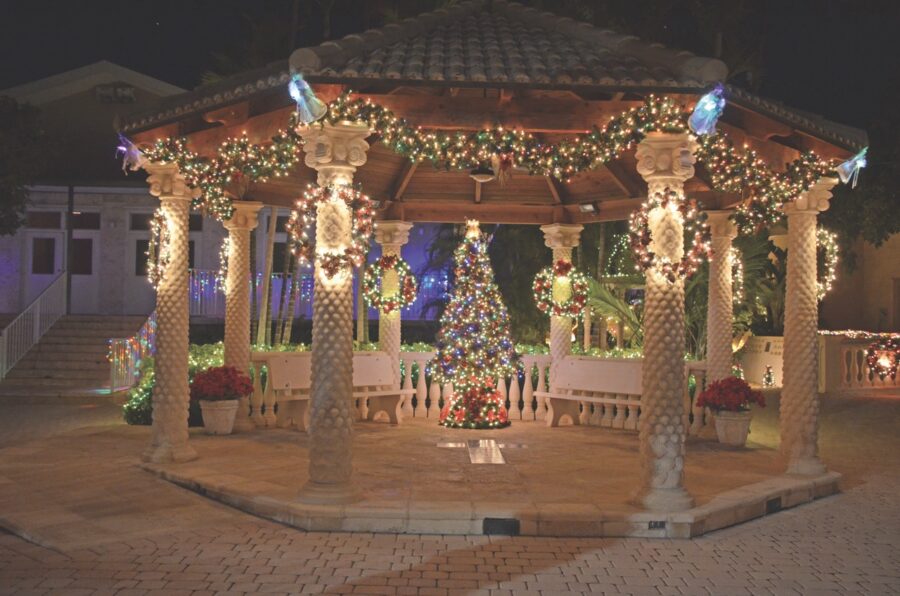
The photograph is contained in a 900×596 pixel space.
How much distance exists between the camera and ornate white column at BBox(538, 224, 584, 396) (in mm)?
13516

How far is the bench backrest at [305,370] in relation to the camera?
1198cm

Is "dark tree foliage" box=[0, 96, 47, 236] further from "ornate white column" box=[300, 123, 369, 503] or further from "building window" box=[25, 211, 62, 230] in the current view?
"ornate white column" box=[300, 123, 369, 503]

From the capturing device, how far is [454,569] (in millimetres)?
5980

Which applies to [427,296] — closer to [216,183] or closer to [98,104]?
[98,104]

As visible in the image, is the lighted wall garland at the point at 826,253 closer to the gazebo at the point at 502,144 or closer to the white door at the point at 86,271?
the gazebo at the point at 502,144

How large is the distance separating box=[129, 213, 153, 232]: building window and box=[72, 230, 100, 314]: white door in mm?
893

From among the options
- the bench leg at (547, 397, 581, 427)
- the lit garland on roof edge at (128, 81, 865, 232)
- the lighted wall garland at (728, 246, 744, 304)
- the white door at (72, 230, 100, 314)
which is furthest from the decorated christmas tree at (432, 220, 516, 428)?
the white door at (72, 230, 100, 314)

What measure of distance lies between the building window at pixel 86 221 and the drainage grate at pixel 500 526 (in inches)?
723

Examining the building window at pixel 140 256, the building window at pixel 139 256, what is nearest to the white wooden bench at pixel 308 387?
the building window at pixel 140 256

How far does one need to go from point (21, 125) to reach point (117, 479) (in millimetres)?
13914

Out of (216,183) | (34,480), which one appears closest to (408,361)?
(216,183)

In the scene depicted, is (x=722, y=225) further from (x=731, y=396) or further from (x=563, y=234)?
(x=563, y=234)

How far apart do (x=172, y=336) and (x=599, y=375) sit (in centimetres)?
598

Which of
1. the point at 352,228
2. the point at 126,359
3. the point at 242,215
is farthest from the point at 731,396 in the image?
the point at 126,359
